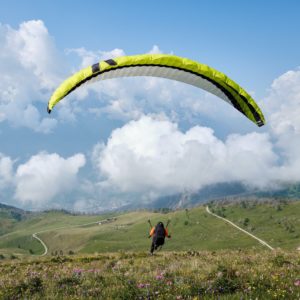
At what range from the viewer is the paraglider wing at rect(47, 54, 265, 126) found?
1578 cm

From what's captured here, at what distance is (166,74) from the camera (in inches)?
703

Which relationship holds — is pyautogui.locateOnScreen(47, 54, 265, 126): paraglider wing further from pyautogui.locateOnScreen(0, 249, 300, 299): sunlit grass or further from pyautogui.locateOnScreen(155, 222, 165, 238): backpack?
pyautogui.locateOnScreen(155, 222, 165, 238): backpack

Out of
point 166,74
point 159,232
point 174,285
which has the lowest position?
point 174,285

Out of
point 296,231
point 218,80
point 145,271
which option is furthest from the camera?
point 296,231

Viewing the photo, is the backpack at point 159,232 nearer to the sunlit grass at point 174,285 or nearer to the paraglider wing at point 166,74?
A: the paraglider wing at point 166,74

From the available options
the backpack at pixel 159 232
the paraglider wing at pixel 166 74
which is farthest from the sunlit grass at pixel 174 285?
the backpack at pixel 159 232

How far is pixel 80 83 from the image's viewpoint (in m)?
15.9

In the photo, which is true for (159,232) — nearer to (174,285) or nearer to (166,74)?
(166,74)

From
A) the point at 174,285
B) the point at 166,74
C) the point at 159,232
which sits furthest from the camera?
the point at 159,232

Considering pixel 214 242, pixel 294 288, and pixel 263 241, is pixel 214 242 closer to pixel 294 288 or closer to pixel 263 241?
pixel 263 241

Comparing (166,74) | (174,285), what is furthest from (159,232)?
(174,285)

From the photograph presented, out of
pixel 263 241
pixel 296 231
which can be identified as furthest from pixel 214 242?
pixel 296 231

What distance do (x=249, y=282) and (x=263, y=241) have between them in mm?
146111

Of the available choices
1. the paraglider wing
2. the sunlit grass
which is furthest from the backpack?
the sunlit grass
